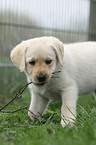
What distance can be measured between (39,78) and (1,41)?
4.50 m

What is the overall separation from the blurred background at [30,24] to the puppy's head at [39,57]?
Answer: 3433mm

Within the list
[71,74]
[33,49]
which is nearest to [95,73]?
[71,74]

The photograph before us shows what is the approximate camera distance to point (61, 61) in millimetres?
3703

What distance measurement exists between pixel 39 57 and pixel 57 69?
0.45 meters

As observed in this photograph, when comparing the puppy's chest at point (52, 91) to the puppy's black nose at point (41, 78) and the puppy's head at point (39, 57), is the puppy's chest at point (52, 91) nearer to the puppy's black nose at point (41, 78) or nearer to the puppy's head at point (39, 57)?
the puppy's head at point (39, 57)

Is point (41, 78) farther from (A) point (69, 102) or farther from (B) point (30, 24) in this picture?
(B) point (30, 24)

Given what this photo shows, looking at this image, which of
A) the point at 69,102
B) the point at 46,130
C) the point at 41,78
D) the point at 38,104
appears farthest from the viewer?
the point at 38,104

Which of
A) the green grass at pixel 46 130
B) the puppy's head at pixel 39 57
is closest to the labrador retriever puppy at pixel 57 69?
the puppy's head at pixel 39 57

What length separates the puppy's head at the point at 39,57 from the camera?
11.1ft

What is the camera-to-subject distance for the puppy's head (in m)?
3.39

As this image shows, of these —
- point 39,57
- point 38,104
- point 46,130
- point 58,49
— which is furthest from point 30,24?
point 46,130

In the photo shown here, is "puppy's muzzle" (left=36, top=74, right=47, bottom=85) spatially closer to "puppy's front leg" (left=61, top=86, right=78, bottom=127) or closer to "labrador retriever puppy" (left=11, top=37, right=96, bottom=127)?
"labrador retriever puppy" (left=11, top=37, right=96, bottom=127)

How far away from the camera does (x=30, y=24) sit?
785 cm

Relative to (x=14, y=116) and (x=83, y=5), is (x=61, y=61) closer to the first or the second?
(x=14, y=116)
